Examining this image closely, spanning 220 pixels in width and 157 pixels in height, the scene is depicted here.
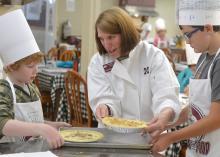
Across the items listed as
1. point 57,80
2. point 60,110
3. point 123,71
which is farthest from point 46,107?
point 123,71

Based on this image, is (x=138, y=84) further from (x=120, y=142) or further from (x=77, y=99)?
(x=77, y=99)

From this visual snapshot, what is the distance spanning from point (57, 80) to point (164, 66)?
2.24 m

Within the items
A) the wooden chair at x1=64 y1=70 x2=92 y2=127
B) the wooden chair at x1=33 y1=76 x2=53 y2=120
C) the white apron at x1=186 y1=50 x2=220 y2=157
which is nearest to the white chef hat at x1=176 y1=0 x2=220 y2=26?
the white apron at x1=186 y1=50 x2=220 y2=157

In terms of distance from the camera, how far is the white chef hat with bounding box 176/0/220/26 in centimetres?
123

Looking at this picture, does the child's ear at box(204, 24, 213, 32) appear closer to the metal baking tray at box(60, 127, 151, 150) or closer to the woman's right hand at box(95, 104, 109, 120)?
the metal baking tray at box(60, 127, 151, 150)

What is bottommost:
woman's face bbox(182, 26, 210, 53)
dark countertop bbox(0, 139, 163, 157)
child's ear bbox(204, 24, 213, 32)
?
dark countertop bbox(0, 139, 163, 157)

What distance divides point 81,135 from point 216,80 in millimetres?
454

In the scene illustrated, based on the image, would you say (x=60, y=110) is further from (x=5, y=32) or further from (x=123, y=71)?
(x=5, y=32)

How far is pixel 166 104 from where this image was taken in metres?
1.53

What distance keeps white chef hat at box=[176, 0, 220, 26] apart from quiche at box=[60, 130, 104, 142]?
1.55 ft

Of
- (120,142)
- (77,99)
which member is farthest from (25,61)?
(77,99)

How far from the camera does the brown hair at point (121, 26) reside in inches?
62.1

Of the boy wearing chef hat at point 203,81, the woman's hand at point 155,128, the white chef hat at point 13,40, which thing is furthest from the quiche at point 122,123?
the white chef hat at point 13,40

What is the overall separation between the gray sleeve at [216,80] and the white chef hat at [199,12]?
0.47 feet
